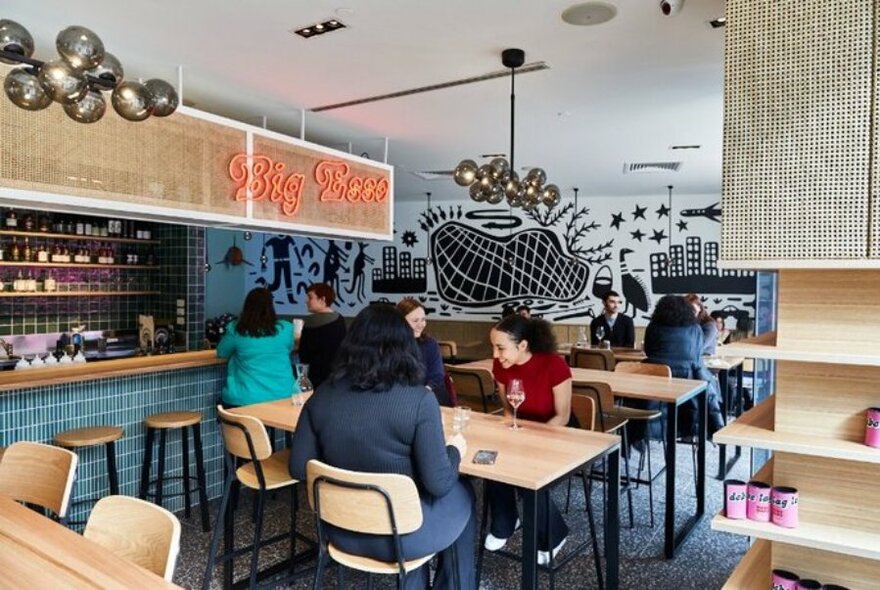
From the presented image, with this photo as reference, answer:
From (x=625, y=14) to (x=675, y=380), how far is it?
2.57 metres

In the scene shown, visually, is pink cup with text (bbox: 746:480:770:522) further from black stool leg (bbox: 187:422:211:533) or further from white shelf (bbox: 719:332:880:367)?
black stool leg (bbox: 187:422:211:533)

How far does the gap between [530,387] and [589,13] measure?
1.90 meters

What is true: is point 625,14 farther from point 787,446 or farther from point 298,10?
point 787,446

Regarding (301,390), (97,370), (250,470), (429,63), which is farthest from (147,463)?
(429,63)

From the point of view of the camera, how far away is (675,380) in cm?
443

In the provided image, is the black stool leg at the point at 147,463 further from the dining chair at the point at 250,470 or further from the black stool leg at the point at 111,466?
the dining chair at the point at 250,470

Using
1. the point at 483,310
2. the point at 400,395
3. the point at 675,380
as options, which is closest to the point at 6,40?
the point at 400,395

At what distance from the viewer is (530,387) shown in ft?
11.0

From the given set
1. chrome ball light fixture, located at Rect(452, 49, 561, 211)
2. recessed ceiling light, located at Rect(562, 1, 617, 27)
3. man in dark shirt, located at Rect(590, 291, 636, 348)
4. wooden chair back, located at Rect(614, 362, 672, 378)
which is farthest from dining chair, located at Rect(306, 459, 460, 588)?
man in dark shirt, located at Rect(590, 291, 636, 348)

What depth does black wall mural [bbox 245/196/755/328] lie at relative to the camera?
8.72m

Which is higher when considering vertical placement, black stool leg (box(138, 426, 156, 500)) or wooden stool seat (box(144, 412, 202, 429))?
wooden stool seat (box(144, 412, 202, 429))

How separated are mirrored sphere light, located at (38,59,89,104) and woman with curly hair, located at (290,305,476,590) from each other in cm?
122

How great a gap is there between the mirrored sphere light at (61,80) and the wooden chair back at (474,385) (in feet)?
10.2

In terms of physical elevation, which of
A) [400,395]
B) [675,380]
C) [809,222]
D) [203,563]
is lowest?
[203,563]
